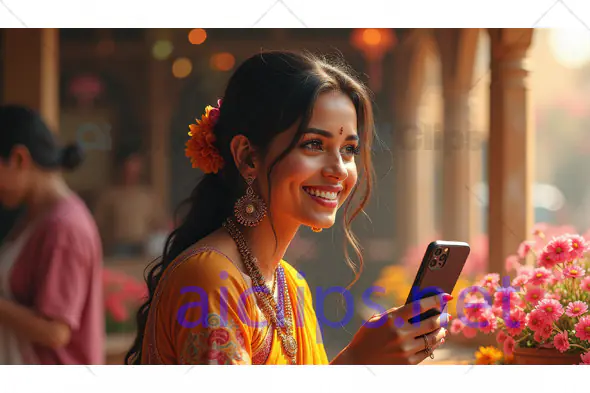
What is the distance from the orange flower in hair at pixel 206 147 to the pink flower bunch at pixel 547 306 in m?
0.99

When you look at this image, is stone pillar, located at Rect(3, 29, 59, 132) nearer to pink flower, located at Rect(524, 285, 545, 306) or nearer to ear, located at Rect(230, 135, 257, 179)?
ear, located at Rect(230, 135, 257, 179)

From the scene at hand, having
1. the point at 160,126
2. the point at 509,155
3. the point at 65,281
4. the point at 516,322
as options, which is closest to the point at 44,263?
the point at 65,281

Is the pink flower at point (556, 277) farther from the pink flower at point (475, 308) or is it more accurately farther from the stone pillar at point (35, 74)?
the stone pillar at point (35, 74)

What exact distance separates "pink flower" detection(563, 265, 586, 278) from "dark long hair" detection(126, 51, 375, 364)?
811 millimetres

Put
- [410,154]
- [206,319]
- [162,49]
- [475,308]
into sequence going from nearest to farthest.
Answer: [206,319] → [475,308] → [162,49] → [410,154]

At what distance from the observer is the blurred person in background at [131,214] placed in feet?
7.52

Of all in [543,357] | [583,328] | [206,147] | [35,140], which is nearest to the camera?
[206,147]

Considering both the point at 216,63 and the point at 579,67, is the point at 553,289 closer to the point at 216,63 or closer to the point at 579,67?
the point at 579,67

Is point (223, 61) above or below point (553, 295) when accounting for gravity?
above

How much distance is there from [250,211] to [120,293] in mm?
1073

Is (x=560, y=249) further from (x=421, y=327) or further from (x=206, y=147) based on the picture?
(x=206, y=147)

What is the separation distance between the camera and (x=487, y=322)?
2031 millimetres
